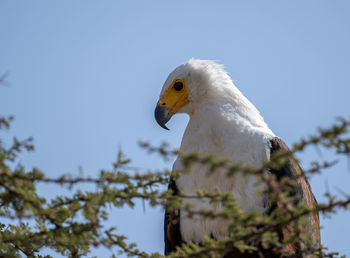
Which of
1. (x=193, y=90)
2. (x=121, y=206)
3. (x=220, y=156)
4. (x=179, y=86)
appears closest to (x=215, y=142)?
(x=220, y=156)

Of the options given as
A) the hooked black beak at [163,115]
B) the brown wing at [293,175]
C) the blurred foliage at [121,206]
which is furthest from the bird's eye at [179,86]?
the blurred foliage at [121,206]

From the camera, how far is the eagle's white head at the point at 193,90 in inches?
177

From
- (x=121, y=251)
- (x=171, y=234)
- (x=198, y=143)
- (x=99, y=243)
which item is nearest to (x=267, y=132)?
(x=198, y=143)

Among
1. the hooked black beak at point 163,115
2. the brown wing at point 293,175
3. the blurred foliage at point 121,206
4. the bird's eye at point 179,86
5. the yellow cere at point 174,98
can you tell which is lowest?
the blurred foliage at point 121,206

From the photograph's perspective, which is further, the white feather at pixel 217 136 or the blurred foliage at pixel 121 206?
the white feather at pixel 217 136

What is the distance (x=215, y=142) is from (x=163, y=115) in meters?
0.75

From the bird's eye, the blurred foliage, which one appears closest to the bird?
the bird's eye

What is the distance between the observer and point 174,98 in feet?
15.2

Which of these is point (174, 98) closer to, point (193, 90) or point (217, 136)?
point (193, 90)

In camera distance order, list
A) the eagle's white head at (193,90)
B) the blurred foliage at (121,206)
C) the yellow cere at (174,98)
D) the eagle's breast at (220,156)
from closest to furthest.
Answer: the blurred foliage at (121,206) < the eagle's breast at (220,156) < the eagle's white head at (193,90) < the yellow cere at (174,98)

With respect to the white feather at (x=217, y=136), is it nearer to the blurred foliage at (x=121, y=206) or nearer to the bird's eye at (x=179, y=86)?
the bird's eye at (x=179, y=86)

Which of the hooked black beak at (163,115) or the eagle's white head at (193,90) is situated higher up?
the eagle's white head at (193,90)

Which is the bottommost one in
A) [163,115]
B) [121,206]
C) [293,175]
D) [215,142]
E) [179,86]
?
[121,206]

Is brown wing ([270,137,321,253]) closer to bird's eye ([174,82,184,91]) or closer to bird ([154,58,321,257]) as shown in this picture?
bird ([154,58,321,257])
